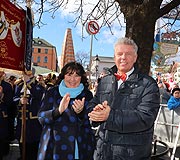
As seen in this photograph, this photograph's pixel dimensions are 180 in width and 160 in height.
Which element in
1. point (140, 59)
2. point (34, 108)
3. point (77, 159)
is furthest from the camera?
point (34, 108)

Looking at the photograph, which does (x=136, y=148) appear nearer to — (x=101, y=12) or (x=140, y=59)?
(x=140, y=59)

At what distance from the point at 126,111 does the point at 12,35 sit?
2770mm

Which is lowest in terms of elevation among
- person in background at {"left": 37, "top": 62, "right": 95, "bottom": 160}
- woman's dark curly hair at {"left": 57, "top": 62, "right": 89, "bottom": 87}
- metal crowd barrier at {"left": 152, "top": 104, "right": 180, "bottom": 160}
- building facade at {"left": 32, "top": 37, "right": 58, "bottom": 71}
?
metal crowd barrier at {"left": 152, "top": 104, "right": 180, "bottom": 160}

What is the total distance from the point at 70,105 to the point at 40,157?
653 mm

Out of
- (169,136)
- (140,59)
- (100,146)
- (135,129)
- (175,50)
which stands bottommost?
(169,136)

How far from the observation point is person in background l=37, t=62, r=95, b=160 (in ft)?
10.6

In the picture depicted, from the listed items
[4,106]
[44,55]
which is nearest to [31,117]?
[4,106]

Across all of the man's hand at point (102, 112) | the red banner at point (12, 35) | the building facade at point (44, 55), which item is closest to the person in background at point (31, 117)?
the red banner at point (12, 35)

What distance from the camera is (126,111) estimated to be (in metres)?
2.39

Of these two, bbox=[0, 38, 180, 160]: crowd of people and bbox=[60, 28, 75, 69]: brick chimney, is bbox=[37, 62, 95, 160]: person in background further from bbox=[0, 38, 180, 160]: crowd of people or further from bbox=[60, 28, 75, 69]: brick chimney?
bbox=[60, 28, 75, 69]: brick chimney

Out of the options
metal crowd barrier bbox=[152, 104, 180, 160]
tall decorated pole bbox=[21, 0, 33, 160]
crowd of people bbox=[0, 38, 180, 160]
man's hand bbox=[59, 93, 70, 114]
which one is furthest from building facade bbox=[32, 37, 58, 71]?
man's hand bbox=[59, 93, 70, 114]

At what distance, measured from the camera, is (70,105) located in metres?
3.42

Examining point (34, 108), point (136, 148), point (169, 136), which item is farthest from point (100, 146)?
point (169, 136)

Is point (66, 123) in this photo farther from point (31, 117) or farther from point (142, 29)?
point (31, 117)
